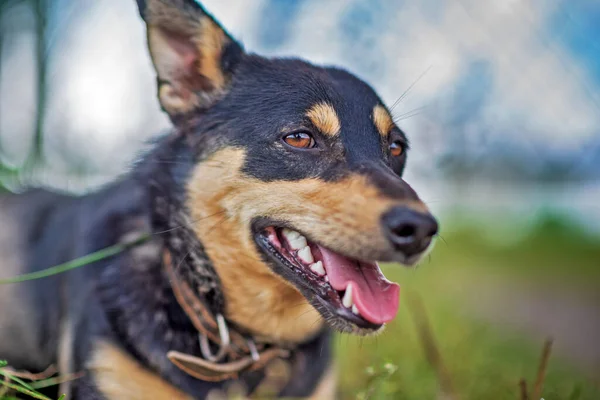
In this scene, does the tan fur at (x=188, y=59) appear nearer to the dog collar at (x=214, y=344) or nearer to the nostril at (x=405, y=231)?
the dog collar at (x=214, y=344)

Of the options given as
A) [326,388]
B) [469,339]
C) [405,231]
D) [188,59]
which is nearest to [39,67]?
[188,59]

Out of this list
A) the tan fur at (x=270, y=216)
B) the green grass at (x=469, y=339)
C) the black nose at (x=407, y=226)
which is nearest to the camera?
the black nose at (x=407, y=226)

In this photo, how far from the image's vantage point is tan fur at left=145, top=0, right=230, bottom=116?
2672 mm

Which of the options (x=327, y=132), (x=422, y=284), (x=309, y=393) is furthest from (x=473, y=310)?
(x=327, y=132)

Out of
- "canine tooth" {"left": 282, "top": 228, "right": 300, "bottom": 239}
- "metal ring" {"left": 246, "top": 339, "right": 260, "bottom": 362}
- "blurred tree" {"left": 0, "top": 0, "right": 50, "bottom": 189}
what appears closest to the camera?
"canine tooth" {"left": 282, "top": 228, "right": 300, "bottom": 239}

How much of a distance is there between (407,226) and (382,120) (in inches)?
30.4

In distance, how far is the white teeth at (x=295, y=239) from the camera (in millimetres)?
2348

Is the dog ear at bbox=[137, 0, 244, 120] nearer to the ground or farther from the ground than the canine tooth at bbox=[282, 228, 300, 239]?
farther from the ground

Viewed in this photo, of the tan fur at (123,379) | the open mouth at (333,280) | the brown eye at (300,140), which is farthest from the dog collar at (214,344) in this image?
the brown eye at (300,140)

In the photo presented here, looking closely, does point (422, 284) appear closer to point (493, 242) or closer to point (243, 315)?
point (493, 242)

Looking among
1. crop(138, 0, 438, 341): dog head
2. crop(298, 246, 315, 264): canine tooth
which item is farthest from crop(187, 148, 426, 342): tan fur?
crop(298, 246, 315, 264): canine tooth

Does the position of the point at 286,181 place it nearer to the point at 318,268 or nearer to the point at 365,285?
the point at 318,268

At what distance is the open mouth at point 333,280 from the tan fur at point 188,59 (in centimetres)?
81

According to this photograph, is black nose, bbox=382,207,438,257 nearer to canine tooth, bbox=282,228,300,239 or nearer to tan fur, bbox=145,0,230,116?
canine tooth, bbox=282,228,300,239
